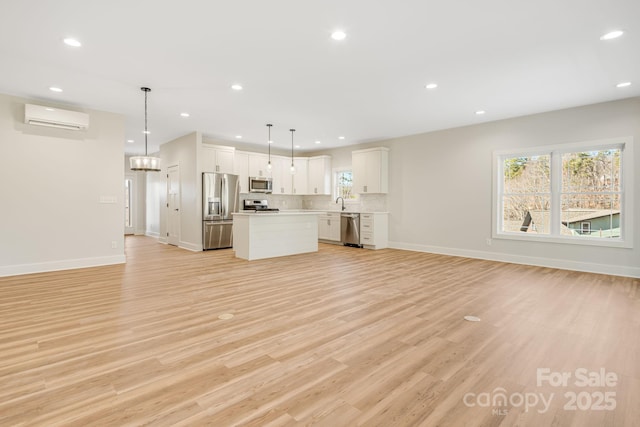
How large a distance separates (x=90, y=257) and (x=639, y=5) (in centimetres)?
776

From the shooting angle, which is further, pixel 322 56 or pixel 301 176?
pixel 301 176

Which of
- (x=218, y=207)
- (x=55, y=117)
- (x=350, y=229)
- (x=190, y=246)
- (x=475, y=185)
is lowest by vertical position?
(x=190, y=246)

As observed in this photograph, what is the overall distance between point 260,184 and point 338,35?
616cm

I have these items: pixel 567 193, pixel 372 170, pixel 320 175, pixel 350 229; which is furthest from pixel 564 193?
pixel 320 175

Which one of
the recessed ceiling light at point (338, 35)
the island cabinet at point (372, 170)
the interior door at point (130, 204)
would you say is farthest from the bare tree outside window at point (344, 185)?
the interior door at point (130, 204)

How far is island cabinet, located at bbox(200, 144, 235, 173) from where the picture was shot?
7578mm

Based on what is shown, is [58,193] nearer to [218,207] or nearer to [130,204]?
[218,207]

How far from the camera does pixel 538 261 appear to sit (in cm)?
571

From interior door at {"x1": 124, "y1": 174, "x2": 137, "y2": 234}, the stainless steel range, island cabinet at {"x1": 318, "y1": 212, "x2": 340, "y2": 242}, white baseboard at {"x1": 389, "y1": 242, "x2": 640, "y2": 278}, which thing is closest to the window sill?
white baseboard at {"x1": 389, "y1": 242, "x2": 640, "y2": 278}

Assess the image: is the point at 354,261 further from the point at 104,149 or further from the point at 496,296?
the point at 104,149

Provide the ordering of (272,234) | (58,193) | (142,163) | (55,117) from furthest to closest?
(272,234)
(58,193)
(55,117)
(142,163)

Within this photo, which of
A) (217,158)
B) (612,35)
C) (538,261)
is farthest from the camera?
(217,158)

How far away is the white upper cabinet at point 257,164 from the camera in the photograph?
879 cm

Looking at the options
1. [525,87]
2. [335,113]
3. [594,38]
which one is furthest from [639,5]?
[335,113]
